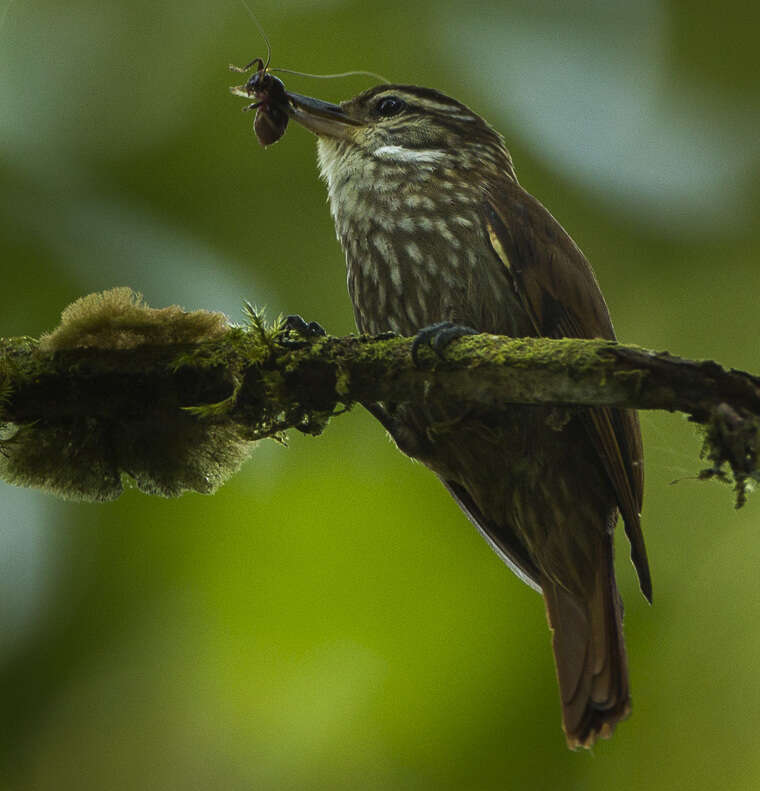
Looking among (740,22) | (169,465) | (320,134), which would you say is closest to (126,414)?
(169,465)

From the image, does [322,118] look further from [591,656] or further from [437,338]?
[591,656]

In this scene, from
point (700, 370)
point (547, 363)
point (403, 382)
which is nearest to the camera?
point (700, 370)

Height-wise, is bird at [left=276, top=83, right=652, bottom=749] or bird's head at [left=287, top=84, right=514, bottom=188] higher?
bird's head at [left=287, top=84, right=514, bottom=188]

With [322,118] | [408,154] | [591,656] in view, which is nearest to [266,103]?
[322,118]

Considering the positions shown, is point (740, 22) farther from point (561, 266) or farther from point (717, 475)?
point (717, 475)

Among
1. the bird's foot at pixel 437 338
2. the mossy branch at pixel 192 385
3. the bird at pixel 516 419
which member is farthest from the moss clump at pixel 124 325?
the bird at pixel 516 419

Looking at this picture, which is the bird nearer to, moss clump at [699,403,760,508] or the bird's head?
the bird's head

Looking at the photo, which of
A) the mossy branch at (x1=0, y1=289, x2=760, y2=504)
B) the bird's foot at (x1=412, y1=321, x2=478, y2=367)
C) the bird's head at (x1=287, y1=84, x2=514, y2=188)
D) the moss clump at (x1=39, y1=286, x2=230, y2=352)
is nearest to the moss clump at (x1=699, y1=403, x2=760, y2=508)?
the mossy branch at (x1=0, y1=289, x2=760, y2=504)

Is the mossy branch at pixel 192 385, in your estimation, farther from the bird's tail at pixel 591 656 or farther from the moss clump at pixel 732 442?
the bird's tail at pixel 591 656
